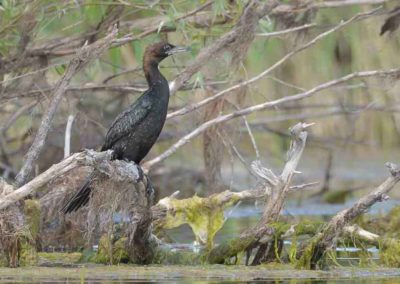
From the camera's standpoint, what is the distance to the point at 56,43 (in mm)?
11297

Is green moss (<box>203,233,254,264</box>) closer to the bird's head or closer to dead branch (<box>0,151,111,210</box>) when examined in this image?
dead branch (<box>0,151,111,210</box>)

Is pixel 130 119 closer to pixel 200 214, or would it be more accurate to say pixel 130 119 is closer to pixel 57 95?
pixel 57 95

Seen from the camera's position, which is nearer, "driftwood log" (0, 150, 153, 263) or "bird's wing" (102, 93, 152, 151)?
"driftwood log" (0, 150, 153, 263)

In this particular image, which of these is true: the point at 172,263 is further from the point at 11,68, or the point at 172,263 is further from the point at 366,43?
the point at 366,43

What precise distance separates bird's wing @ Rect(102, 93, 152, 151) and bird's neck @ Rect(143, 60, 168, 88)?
0.63ft

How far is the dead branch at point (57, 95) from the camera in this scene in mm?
8727

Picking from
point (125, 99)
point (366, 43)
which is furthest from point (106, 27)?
point (366, 43)

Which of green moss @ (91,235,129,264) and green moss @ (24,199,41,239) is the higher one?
green moss @ (24,199,41,239)

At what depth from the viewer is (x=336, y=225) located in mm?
8141

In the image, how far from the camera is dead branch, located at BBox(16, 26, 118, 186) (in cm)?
873

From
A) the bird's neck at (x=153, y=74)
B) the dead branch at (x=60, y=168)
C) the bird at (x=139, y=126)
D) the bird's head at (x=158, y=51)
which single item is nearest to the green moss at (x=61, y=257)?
the bird at (x=139, y=126)

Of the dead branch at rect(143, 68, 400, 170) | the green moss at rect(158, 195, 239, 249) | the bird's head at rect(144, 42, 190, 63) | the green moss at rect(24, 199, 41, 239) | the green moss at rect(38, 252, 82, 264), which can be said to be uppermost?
the bird's head at rect(144, 42, 190, 63)

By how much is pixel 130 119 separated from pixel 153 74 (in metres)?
0.45

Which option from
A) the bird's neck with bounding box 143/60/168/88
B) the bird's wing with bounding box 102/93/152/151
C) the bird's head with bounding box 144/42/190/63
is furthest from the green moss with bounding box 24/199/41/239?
the bird's head with bounding box 144/42/190/63
